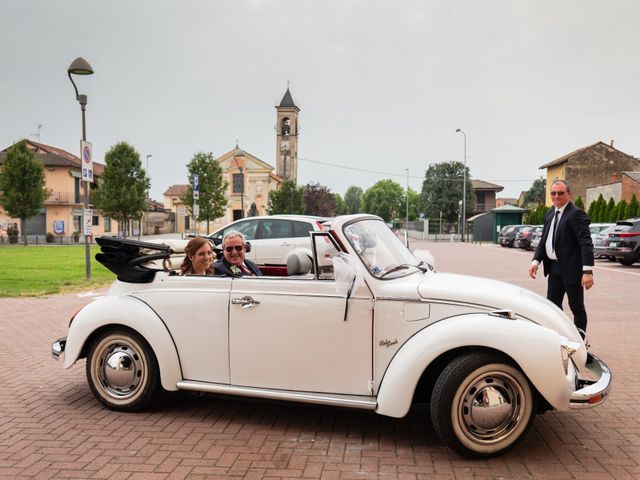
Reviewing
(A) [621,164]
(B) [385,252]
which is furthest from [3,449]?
(A) [621,164]

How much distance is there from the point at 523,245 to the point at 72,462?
35.0 metres

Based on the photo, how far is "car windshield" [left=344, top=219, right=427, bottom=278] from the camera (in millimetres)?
4128

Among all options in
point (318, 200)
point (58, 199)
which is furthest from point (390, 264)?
point (318, 200)

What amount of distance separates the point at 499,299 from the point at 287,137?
315 feet

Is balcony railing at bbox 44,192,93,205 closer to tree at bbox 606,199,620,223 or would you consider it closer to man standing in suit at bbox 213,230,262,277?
tree at bbox 606,199,620,223

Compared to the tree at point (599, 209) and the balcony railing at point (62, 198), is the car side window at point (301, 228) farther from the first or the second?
the balcony railing at point (62, 198)

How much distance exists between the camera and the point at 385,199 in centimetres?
14850

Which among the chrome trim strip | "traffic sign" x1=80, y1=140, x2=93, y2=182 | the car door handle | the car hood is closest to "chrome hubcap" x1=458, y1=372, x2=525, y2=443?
the car hood

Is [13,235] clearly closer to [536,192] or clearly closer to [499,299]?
[499,299]

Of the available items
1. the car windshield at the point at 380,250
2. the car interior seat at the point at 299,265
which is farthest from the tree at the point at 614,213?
the car interior seat at the point at 299,265

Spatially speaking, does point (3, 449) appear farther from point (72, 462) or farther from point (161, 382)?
point (161, 382)

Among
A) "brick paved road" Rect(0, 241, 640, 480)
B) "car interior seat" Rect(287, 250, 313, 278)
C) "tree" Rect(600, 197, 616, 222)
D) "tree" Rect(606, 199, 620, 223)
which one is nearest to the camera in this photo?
"brick paved road" Rect(0, 241, 640, 480)

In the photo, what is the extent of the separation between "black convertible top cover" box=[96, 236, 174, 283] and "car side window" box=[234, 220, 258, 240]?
29.6 ft

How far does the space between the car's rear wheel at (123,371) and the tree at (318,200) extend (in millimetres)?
81694
